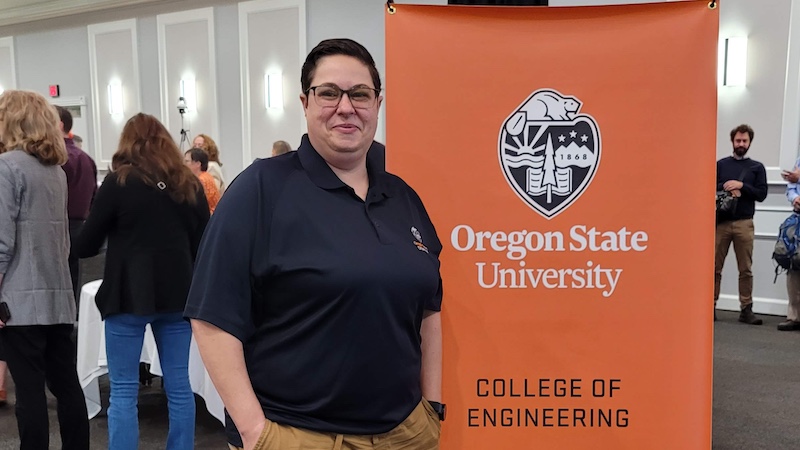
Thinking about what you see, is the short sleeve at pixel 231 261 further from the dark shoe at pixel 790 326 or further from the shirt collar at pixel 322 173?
the dark shoe at pixel 790 326

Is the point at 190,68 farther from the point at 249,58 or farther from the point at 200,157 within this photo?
the point at 200,157

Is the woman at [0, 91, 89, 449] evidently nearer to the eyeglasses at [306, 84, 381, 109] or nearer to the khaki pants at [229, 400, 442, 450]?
the khaki pants at [229, 400, 442, 450]

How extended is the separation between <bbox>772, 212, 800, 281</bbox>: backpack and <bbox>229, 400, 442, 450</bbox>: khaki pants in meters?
4.81

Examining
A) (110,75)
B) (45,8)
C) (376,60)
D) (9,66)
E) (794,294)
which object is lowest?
(794,294)

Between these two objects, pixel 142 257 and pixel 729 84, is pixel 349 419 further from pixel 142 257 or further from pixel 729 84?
pixel 729 84

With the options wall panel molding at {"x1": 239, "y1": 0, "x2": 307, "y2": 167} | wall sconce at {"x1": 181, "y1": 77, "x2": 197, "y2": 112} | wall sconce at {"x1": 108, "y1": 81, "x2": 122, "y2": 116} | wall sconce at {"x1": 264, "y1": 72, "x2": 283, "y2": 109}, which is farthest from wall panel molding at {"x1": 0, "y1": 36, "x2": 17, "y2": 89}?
wall sconce at {"x1": 264, "y1": 72, "x2": 283, "y2": 109}

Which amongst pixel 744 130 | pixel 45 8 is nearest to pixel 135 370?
pixel 744 130

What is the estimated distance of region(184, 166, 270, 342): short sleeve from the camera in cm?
106

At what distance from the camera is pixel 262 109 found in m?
7.64

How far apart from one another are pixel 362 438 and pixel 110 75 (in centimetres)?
888

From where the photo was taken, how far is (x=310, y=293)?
1063 millimetres

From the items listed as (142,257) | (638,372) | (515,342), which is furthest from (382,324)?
(142,257)

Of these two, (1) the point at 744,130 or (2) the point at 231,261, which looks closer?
(2) the point at 231,261

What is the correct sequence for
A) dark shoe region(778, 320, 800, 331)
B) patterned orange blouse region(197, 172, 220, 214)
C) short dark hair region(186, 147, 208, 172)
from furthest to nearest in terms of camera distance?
dark shoe region(778, 320, 800, 331) → short dark hair region(186, 147, 208, 172) → patterned orange blouse region(197, 172, 220, 214)
